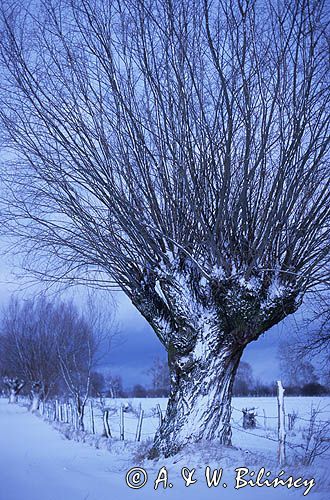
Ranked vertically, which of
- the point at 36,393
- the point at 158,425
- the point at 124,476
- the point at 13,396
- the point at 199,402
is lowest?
the point at 124,476

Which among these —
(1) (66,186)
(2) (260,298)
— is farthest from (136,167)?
(2) (260,298)

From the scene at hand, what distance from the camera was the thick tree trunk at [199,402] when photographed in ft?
27.3

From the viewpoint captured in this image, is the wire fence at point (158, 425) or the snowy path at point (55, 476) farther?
the wire fence at point (158, 425)

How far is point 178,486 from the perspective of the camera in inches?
254

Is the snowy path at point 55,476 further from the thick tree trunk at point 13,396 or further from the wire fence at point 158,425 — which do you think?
the thick tree trunk at point 13,396

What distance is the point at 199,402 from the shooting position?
8.42 meters

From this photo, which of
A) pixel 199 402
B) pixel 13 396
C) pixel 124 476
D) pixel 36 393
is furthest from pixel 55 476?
pixel 13 396

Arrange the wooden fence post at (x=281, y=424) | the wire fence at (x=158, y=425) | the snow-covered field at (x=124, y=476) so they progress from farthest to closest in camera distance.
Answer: the wire fence at (x=158, y=425) < the wooden fence post at (x=281, y=424) < the snow-covered field at (x=124, y=476)

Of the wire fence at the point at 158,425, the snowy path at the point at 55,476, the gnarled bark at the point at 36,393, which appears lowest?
the snowy path at the point at 55,476

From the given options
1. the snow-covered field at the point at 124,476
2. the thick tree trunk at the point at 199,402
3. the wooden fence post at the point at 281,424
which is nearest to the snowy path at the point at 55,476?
the snow-covered field at the point at 124,476

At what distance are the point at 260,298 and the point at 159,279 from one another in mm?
1758

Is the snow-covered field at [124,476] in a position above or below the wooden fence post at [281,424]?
below

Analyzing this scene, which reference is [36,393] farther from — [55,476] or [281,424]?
[55,476]

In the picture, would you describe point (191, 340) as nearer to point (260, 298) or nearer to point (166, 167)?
point (260, 298)
